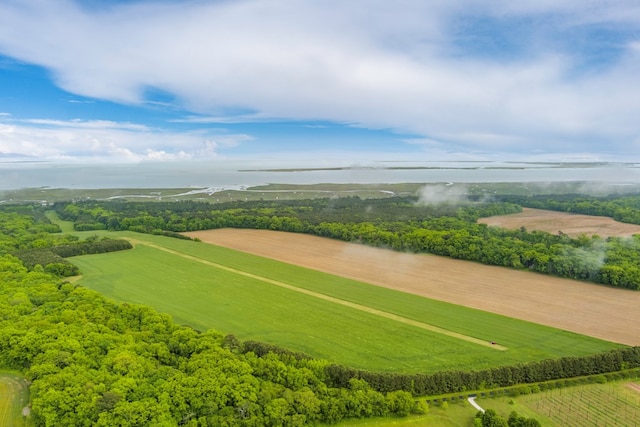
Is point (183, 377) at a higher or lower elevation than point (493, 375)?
higher

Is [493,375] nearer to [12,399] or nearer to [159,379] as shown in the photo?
[159,379]

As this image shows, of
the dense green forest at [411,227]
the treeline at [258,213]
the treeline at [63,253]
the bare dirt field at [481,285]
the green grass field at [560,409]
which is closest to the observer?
the green grass field at [560,409]

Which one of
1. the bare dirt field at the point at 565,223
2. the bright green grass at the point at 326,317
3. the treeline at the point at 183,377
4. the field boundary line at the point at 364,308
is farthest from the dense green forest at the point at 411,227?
the field boundary line at the point at 364,308

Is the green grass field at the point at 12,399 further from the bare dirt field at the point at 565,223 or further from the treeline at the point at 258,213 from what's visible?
the bare dirt field at the point at 565,223

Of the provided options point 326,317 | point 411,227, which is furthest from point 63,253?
point 411,227

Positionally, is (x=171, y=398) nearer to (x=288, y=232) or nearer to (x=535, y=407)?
(x=535, y=407)

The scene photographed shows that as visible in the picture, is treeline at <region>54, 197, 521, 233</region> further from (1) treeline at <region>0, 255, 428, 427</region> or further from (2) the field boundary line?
(1) treeline at <region>0, 255, 428, 427</region>
